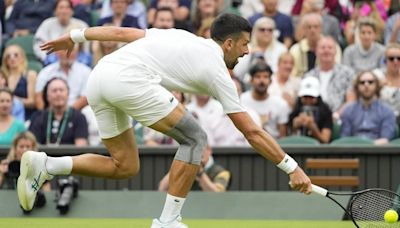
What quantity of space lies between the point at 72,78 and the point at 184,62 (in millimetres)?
6995

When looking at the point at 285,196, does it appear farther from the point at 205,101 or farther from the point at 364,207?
the point at 364,207

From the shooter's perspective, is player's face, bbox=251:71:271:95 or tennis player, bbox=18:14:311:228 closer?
tennis player, bbox=18:14:311:228

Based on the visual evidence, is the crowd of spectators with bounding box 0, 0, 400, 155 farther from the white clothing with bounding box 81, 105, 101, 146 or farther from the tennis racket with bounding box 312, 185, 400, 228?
the tennis racket with bounding box 312, 185, 400, 228

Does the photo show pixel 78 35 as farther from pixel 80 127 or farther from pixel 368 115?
pixel 368 115

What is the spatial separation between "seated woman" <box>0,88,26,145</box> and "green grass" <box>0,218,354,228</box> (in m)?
2.43

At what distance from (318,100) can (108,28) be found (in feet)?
18.1

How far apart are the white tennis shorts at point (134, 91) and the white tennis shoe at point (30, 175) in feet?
2.52

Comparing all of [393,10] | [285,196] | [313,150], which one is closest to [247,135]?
[285,196]

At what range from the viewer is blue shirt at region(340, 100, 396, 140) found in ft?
45.3

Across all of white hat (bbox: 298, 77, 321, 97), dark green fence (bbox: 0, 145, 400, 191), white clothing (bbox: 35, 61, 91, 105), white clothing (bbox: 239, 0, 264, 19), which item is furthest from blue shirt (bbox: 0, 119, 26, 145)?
white clothing (bbox: 239, 0, 264, 19)

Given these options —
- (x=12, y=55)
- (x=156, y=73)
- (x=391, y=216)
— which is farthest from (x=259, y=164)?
(x=156, y=73)

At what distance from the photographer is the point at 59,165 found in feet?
29.6

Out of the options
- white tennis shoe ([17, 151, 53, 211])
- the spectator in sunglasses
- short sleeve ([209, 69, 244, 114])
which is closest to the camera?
short sleeve ([209, 69, 244, 114])

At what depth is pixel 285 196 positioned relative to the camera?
12133 millimetres
